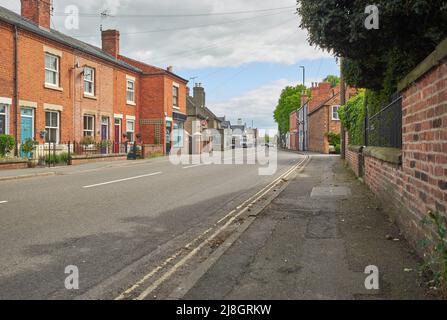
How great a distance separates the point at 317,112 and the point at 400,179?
161ft

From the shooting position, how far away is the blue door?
21.3 m

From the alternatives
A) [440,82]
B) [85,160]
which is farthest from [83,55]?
[440,82]

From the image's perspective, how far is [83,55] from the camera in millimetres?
26594

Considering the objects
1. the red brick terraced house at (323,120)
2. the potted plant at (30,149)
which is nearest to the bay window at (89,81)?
the potted plant at (30,149)

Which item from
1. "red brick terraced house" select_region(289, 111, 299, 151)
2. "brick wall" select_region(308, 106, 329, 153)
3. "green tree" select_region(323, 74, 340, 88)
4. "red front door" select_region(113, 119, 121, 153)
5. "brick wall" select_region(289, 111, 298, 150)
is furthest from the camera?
"green tree" select_region(323, 74, 340, 88)

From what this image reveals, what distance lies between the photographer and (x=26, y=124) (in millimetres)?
21734

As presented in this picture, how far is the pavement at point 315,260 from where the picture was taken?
390 cm

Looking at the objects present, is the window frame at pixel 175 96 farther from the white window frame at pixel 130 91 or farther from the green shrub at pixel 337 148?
the green shrub at pixel 337 148

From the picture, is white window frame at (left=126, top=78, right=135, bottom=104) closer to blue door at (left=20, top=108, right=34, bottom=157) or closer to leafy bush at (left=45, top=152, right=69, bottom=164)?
leafy bush at (left=45, top=152, right=69, bottom=164)

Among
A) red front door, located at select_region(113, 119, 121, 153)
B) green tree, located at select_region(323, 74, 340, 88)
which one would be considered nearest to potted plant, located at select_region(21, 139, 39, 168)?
red front door, located at select_region(113, 119, 121, 153)

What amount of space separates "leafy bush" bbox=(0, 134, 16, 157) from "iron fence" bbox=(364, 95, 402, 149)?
51.3 feet

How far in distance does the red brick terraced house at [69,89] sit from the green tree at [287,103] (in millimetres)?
59741
